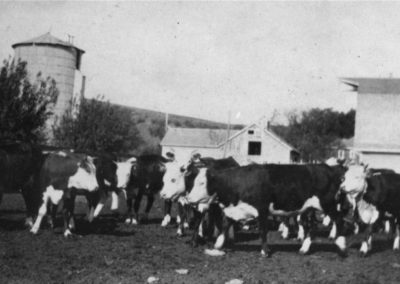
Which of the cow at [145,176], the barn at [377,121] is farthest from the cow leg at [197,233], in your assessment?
the barn at [377,121]

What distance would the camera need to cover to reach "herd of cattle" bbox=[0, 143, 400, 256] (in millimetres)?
10461

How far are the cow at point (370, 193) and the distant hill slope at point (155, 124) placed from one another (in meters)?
59.3

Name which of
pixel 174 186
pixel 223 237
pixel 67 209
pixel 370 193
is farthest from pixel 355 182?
pixel 67 209

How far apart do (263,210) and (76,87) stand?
Answer: 4327cm

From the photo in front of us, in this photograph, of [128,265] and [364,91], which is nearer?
[128,265]

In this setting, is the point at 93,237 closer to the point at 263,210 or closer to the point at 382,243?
the point at 263,210

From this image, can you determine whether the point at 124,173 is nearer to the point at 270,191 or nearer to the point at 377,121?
the point at 270,191

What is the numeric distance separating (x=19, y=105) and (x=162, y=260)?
16.3 m

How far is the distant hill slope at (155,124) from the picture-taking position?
283 ft

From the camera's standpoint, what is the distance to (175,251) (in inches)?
409

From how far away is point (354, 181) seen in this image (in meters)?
10.4

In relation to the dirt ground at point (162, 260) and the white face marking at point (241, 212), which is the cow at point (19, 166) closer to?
the dirt ground at point (162, 260)

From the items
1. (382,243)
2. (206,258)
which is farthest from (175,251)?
(382,243)

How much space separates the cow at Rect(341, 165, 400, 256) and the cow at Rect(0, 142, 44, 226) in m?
7.12
